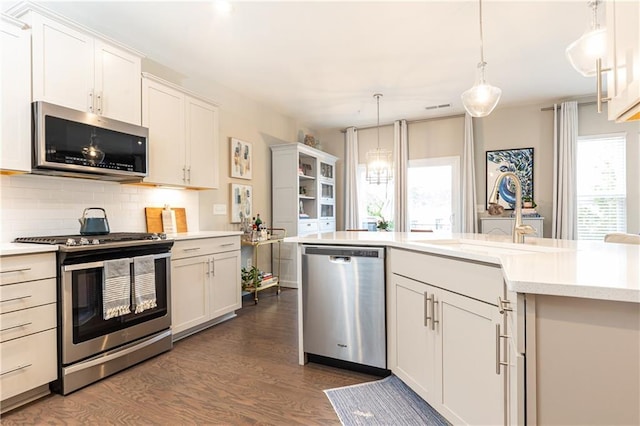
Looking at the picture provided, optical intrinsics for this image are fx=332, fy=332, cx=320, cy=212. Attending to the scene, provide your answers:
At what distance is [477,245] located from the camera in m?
2.15

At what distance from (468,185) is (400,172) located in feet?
3.79

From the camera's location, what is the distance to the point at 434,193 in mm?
5891

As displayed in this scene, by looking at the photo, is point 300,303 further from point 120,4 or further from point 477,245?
point 120,4

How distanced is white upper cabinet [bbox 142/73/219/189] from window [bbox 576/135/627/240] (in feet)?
17.1

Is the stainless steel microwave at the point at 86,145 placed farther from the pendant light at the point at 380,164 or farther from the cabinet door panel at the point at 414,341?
the pendant light at the point at 380,164

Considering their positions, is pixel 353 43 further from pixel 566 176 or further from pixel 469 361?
pixel 566 176

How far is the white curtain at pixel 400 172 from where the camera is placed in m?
5.94

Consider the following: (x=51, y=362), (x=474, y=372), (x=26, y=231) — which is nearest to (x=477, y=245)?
(x=474, y=372)

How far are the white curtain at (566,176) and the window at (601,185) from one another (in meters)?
0.16

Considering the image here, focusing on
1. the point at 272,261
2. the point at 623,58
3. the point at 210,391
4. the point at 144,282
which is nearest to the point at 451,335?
the point at 623,58

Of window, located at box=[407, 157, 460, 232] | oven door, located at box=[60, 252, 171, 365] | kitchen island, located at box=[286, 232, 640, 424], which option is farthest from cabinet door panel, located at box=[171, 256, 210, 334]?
window, located at box=[407, 157, 460, 232]

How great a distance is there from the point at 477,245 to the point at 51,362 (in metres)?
2.79

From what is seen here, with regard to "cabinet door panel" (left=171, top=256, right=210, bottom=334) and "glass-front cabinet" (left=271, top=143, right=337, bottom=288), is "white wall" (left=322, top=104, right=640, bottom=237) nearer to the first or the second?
"glass-front cabinet" (left=271, top=143, right=337, bottom=288)

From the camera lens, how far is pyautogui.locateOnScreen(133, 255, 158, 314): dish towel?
2512mm
